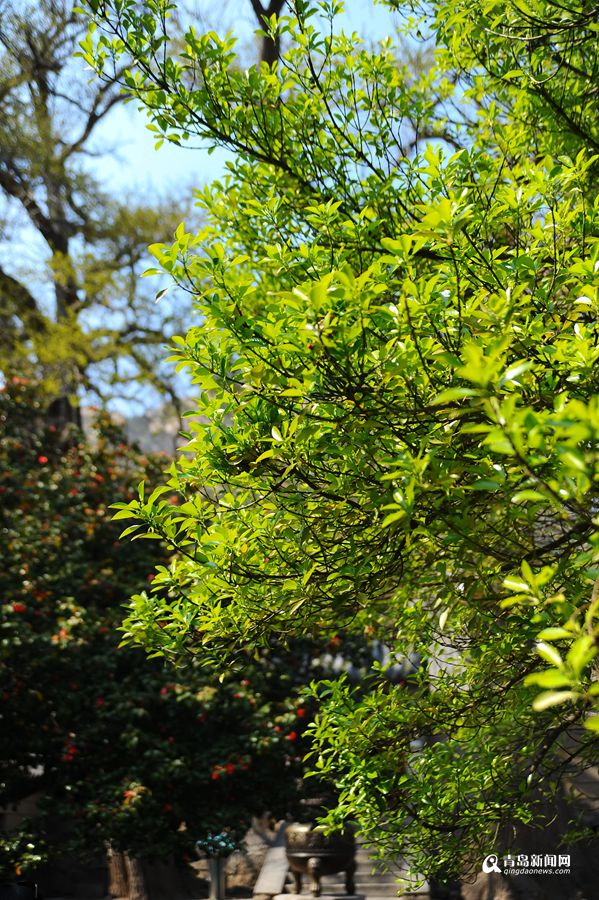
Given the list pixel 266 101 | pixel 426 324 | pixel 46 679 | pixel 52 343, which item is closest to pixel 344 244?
pixel 266 101

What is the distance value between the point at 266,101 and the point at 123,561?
787 centimetres

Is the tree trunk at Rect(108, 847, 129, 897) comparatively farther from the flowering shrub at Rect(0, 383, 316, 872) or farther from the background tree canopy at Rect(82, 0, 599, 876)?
the background tree canopy at Rect(82, 0, 599, 876)

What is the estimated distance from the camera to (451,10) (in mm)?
5113

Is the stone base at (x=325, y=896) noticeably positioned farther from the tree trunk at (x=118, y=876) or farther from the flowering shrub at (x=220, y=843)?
the tree trunk at (x=118, y=876)

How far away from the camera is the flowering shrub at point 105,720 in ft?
28.9

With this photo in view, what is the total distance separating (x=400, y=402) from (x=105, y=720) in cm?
771

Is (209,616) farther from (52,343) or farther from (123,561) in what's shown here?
(52,343)

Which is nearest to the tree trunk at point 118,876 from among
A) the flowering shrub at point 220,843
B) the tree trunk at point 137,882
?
the tree trunk at point 137,882

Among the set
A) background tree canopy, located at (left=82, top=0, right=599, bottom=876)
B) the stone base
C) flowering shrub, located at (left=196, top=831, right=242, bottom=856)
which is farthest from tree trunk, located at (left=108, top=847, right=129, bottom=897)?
background tree canopy, located at (left=82, top=0, right=599, bottom=876)

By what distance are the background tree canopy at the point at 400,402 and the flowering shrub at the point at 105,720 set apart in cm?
456

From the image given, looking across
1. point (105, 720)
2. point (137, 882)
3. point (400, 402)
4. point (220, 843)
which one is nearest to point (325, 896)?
point (220, 843)

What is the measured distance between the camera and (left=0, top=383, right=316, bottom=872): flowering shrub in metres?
8.82

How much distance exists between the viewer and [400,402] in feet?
10.3

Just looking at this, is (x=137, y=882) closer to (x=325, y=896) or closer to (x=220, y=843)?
(x=220, y=843)
